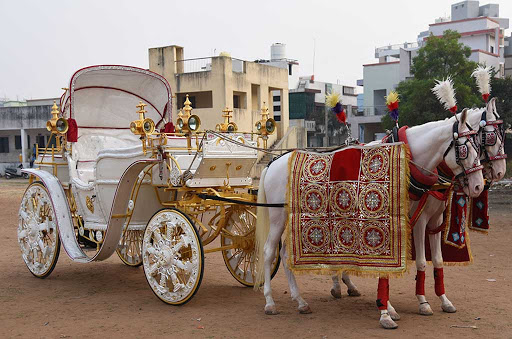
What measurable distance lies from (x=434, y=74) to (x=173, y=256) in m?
19.8

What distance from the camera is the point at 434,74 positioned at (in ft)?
79.1

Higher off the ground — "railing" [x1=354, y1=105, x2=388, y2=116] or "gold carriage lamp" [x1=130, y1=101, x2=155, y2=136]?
"railing" [x1=354, y1=105, x2=388, y2=116]

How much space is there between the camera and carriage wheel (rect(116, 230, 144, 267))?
8.84m

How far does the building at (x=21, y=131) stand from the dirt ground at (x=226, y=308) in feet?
93.7

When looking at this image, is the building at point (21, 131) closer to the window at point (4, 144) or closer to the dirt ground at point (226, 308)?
the window at point (4, 144)

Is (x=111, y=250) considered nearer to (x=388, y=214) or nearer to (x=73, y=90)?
(x=73, y=90)

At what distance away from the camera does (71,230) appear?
318 inches

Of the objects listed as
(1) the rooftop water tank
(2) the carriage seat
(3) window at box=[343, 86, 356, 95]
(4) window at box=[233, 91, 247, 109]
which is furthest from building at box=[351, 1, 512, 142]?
(2) the carriage seat

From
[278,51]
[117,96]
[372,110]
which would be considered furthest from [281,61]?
[117,96]

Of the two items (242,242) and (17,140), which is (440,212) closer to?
(242,242)

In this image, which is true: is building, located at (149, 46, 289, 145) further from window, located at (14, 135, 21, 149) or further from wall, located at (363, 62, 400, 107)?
window, located at (14, 135, 21, 149)

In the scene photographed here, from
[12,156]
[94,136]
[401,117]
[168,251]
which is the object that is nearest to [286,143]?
[401,117]

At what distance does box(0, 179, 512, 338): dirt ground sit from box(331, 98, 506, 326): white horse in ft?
0.55

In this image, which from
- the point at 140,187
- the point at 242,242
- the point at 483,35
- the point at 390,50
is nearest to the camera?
the point at 242,242
